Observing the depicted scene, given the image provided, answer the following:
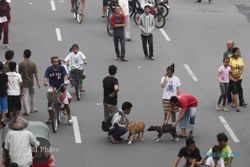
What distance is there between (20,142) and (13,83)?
5315 millimetres

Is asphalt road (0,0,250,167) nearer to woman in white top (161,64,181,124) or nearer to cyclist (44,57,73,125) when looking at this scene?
woman in white top (161,64,181,124)

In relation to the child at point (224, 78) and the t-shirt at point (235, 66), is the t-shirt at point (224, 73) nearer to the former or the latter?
the child at point (224, 78)

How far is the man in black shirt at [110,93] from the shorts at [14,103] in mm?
2248

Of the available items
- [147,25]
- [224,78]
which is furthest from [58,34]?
[224,78]

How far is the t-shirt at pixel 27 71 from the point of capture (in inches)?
869

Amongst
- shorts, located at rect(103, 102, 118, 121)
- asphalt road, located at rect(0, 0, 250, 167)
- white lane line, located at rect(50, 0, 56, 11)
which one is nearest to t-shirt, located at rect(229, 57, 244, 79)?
asphalt road, located at rect(0, 0, 250, 167)

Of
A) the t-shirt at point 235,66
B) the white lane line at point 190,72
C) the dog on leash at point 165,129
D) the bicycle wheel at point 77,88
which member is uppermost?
the t-shirt at point 235,66

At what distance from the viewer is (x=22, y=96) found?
2216 cm

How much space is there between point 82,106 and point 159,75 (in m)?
3.62

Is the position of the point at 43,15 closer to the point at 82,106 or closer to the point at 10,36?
the point at 10,36

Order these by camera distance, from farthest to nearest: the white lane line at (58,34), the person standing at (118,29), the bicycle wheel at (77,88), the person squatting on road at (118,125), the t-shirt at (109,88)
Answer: the white lane line at (58,34)
the person standing at (118,29)
the bicycle wheel at (77,88)
the t-shirt at (109,88)
the person squatting on road at (118,125)

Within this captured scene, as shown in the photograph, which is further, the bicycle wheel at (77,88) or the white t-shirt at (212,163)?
the bicycle wheel at (77,88)

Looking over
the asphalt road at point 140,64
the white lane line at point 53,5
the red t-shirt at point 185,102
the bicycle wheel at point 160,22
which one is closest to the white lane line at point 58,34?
the asphalt road at point 140,64

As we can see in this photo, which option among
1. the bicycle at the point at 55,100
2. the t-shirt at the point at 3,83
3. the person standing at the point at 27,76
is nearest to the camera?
the t-shirt at the point at 3,83
